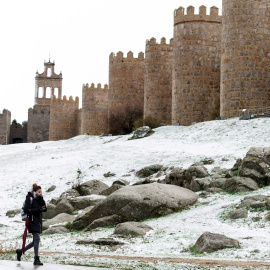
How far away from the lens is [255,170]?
19312mm

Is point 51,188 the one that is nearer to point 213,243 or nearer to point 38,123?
point 213,243

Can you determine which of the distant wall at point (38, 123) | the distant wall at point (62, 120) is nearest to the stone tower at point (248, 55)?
the distant wall at point (62, 120)

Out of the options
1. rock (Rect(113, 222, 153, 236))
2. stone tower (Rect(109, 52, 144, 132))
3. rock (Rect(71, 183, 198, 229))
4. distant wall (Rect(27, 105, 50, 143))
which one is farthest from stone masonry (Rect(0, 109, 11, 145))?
rock (Rect(113, 222, 153, 236))

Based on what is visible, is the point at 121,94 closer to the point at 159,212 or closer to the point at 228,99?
the point at 228,99

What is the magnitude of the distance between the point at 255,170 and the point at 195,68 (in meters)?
18.5

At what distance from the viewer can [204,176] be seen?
20734 mm

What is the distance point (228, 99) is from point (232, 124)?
2.71m

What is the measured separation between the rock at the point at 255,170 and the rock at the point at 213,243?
19.4 ft

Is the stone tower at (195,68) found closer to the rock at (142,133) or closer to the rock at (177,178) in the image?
the rock at (142,133)

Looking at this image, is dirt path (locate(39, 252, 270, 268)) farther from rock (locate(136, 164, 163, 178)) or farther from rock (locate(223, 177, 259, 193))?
rock (locate(136, 164, 163, 178))

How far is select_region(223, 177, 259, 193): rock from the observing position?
737 inches

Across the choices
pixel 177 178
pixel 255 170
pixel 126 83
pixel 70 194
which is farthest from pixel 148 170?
pixel 126 83

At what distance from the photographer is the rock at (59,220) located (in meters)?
18.5

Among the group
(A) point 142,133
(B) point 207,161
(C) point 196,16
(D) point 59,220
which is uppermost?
(C) point 196,16
